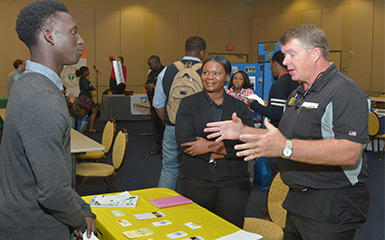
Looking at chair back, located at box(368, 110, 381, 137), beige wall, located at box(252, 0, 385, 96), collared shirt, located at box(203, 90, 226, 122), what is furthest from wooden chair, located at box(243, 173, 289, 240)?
beige wall, located at box(252, 0, 385, 96)

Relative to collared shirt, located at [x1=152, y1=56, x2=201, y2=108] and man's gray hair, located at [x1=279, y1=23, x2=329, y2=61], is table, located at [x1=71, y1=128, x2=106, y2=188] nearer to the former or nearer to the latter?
collared shirt, located at [x1=152, y1=56, x2=201, y2=108]

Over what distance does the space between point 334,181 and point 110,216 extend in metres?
1.22

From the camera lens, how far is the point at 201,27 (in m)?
14.8

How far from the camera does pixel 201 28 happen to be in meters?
14.8

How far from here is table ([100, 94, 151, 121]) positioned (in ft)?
36.2

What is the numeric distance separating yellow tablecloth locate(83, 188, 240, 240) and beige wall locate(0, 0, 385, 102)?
1090cm

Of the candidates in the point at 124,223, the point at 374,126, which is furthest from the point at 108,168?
the point at 374,126

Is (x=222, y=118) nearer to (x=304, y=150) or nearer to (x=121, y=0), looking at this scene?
(x=304, y=150)

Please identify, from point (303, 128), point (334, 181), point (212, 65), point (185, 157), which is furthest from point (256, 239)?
point (212, 65)

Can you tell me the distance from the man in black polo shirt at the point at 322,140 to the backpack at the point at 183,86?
5.13ft

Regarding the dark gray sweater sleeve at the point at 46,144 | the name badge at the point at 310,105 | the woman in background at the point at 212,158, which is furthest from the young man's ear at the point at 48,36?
the woman in background at the point at 212,158

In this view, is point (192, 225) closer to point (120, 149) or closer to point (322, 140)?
point (322, 140)

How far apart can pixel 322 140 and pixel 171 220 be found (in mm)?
926

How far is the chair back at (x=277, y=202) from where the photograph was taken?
2.68 meters
